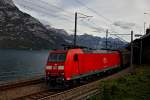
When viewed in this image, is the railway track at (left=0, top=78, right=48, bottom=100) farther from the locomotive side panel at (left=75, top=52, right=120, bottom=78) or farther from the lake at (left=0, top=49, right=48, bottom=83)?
the locomotive side panel at (left=75, top=52, right=120, bottom=78)

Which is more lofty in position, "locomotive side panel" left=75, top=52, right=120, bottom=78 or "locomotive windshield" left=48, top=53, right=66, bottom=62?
"locomotive windshield" left=48, top=53, right=66, bottom=62

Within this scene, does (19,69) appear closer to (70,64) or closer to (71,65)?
(71,65)

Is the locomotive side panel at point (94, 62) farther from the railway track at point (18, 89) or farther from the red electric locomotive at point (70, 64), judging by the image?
the railway track at point (18, 89)

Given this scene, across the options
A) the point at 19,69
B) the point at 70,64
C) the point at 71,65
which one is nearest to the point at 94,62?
the point at 71,65

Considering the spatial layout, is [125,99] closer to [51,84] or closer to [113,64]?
[51,84]

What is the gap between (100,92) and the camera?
20.9m

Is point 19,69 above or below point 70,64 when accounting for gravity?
below

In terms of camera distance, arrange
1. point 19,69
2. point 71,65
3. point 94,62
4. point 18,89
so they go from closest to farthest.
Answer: point 18,89, point 71,65, point 94,62, point 19,69

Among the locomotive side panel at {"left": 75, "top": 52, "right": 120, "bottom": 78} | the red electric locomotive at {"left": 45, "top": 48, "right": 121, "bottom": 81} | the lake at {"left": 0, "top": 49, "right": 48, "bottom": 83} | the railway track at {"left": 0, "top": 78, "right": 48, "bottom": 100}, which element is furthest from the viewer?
the lake at {"left": 0, "top": 49, "right": 48, "bottom": 83}

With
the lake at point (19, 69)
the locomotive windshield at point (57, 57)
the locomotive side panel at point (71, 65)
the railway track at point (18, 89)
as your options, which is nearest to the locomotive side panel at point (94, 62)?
the locomotive side panel at point (71, 65)

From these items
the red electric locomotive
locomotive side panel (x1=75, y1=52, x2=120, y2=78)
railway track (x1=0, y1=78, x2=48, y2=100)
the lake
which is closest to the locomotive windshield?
the red electric locomotive

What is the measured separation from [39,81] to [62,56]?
460 centimetres

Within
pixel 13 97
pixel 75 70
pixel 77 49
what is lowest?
pixel 13 97

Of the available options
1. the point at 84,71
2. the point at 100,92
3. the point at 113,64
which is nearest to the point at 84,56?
the point at 84,71
